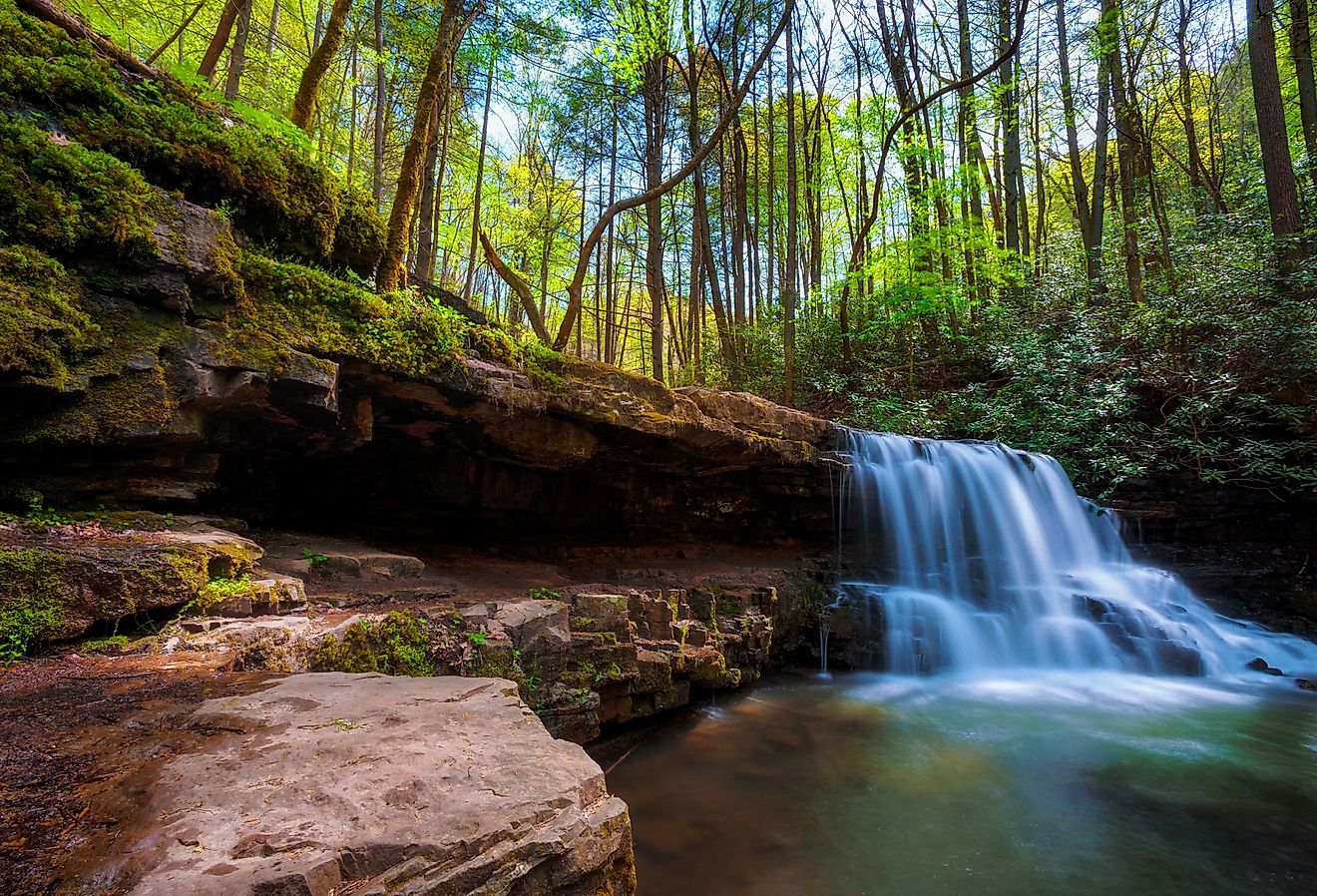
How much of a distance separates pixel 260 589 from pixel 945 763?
5364 millimetres

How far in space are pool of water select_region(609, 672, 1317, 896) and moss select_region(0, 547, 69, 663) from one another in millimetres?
3187

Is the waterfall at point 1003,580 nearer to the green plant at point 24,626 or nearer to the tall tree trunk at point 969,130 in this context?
the tall tree trunk at point 969,130

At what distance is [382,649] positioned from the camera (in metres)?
3.48

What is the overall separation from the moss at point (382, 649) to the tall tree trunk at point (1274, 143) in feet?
47.9

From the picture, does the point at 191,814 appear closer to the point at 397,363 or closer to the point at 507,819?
the point at 507,819

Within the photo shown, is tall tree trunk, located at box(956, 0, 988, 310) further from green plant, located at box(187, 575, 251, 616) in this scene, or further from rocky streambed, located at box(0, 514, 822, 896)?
green plant, located at box(187, 575, 251, 616)

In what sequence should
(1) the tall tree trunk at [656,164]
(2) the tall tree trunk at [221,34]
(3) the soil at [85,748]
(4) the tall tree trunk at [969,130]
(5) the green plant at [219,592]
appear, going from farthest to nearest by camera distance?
(4) the tall tree trunk at [969,130]
(1) the tall tree trunk at [656,164]
(2) the tall tree trunk at [221,34]
(5) the green plant at [219,592]
(3) the soil at [85,748]

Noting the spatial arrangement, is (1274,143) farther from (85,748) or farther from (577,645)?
(85,748)

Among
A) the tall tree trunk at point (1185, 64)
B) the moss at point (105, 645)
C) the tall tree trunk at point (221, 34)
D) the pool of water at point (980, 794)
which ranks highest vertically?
the tall tree trunk at point (1185, 64)

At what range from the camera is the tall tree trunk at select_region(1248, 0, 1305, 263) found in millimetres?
10242

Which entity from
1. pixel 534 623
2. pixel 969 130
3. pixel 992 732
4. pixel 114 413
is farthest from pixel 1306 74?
pixel 114 413

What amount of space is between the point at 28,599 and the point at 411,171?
4.84 m

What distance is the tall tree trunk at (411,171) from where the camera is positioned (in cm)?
555

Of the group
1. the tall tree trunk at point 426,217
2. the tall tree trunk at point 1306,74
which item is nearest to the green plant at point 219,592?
the tall tree trunk at point 426,217
